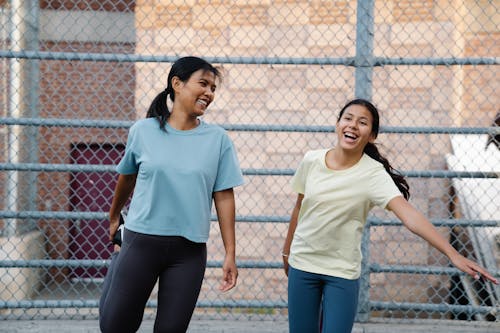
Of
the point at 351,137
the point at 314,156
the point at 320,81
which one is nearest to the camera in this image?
the point at 351,137

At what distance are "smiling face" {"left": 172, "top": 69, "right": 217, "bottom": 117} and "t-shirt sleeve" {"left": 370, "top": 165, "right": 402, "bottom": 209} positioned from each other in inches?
34.7

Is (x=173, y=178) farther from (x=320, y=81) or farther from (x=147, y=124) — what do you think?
(x=320, y=81)

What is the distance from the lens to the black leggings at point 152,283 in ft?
9.00

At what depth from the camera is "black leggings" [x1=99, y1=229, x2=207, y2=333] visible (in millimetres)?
2742

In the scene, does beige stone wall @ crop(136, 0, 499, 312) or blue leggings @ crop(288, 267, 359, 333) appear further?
beige stone wall @ crop(136, 0, 499, 312)

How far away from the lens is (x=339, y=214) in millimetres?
2902

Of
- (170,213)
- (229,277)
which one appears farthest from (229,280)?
(170,213)

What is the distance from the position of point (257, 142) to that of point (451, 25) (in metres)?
2.72

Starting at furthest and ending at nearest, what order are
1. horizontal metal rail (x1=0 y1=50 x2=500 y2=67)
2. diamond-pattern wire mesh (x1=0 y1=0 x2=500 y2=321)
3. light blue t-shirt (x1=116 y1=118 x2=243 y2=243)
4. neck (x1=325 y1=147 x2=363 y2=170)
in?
diamond-pattern wire mesh (x1=0 y1=0 x2=500 y2=321), horizontal metal rail (x1=0 y1=50 x2=500 y2=67), neck (x1=325 y1=147 x2=363 y2=170), light blue t-shirt (x1=116 y1=118 x2=243 y2=243)

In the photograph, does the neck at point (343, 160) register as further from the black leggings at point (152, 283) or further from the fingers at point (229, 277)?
the black leggings at point (152, 283)

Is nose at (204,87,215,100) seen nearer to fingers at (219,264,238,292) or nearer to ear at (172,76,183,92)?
ear at (172,76,183,92)

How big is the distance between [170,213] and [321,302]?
89 centimetres

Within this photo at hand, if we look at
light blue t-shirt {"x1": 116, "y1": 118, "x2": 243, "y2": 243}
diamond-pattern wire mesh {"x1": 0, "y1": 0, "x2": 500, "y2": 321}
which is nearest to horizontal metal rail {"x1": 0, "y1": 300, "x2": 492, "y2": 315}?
light blue t-shirt {"x1": 116, "y1": 118, "x2": 243, "y2": 243}

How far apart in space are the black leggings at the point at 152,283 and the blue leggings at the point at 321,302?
1.68 feet
